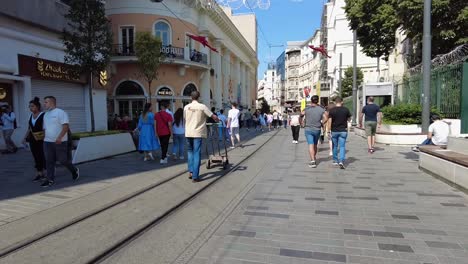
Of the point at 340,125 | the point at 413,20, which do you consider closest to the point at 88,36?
the point at 340,125

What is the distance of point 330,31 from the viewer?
64.0 meters

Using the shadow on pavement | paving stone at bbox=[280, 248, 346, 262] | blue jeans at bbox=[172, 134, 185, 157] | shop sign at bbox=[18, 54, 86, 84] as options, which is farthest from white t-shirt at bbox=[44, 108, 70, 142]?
shop sign at bbox=[18, 54, 86, 84]

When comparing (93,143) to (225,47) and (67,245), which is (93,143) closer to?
(67,245)

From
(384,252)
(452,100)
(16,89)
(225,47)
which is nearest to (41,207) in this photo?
(384,252)

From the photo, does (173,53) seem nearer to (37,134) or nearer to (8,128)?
(8,128)

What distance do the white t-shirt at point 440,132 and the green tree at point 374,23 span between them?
37.8 feet

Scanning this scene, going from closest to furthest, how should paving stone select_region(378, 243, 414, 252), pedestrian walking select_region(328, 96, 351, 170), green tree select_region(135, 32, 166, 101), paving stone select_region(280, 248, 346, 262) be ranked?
paving stone select_region(280, 248, 346, 262), paving stone select_region(378, 243, 414, 252), pedestrian walking select_region(328, 96, 351, 170), green tree select_region(135, 32, 166, 101)

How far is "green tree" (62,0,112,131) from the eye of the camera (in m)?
12.1

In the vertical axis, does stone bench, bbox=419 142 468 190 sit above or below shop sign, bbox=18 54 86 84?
below

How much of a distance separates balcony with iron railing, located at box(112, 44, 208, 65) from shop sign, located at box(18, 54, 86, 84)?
933 cm

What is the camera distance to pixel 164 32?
30266 millimetres

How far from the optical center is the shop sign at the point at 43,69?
15216 millimetres

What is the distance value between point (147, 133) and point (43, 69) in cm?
874

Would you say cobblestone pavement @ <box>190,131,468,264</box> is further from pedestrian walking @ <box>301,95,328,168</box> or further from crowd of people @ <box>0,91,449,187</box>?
crowd of people @ <box>0,91,449,187</box>
